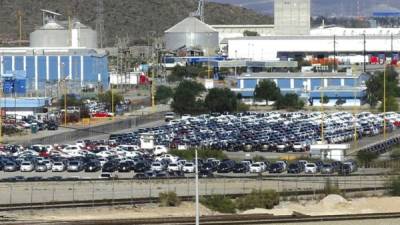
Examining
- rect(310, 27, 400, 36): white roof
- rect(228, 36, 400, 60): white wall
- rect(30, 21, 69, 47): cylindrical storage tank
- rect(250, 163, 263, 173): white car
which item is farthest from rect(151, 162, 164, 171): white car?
rect(310, 27, 400, 36): white roof

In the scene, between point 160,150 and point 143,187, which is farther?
point 160,150

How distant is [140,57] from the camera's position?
59.4 meters

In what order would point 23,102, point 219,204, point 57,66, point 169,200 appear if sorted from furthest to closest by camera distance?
point 57,66, point 23,102, point 169,200, point 219,204

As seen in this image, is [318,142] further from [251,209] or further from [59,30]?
[59,30]

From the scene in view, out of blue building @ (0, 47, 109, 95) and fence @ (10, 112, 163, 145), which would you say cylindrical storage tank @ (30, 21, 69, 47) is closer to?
blue building @ (0, 47, 109, 95)

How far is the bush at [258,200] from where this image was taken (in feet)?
62.5

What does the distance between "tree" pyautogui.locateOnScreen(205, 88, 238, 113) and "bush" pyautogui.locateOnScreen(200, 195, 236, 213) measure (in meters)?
17.7

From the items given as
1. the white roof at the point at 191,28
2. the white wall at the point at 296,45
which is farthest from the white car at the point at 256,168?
the white roof at the point at 191,28

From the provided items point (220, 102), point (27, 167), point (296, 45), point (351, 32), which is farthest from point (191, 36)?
point (27, 167)

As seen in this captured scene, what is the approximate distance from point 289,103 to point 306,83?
4.90 meters

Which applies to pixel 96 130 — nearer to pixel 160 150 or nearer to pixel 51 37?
pixel 160 150

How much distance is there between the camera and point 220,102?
3697cm

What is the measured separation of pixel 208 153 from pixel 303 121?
280 inches

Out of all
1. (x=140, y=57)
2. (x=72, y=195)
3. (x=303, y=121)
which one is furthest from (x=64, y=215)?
(x=140, y=57)
